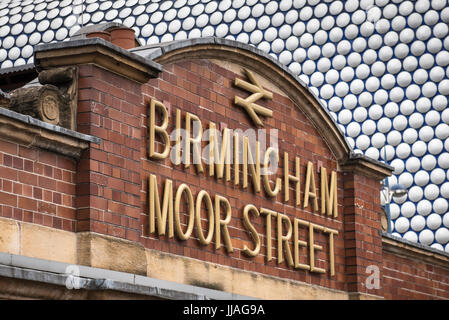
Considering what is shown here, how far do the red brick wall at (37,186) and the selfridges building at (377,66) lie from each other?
78.2ft

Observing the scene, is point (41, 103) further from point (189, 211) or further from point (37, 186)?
point (189, 211)

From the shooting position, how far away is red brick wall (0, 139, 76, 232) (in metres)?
8.66

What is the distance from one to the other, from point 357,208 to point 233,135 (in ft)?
8.79

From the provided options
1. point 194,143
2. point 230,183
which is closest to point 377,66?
point 230,183

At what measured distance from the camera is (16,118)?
861 centimetres

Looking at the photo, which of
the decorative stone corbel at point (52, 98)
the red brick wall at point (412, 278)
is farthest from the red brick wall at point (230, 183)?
the red brick wall at point (412, 278)

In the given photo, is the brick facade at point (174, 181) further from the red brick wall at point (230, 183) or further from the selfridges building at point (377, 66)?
the selfridges building at point (377, 66)

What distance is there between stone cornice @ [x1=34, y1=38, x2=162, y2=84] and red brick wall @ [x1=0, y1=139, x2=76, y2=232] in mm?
936

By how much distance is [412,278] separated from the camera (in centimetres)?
1532

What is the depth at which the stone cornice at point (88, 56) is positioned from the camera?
9500 millimetres

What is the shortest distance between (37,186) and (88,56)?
1.32 metres

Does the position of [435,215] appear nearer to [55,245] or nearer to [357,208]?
[357,208]

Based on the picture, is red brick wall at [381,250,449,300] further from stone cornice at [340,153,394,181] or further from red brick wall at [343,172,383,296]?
stone cornice at [340,153,394,181]

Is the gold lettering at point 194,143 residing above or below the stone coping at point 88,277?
above
